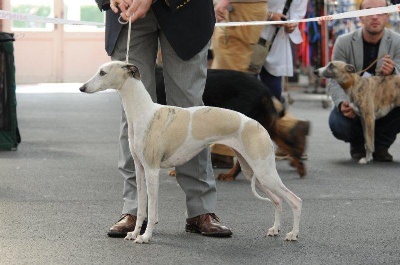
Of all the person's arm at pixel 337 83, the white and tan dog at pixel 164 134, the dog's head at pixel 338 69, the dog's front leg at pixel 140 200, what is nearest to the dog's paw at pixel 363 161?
the person's arm at pixel 337 83

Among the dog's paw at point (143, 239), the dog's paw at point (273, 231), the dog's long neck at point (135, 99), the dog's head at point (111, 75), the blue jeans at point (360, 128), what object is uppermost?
the dog's head at point (111, 75)

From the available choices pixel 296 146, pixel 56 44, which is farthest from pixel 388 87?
pixel 56 44

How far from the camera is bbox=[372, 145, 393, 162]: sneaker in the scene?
24.3 ft

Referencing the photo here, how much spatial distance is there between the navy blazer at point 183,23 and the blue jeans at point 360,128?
11.5ft

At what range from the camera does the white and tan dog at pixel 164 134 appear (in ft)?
13.3

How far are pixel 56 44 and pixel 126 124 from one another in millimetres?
14171

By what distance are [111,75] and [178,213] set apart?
116 cm

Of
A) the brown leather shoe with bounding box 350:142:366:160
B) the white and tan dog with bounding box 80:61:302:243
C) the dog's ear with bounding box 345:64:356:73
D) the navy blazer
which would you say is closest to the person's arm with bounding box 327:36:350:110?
the dog's ear with bounding box 345:64:356:73

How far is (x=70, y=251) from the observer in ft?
13.1

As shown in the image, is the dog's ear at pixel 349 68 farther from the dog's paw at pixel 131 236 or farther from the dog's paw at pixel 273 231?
the dog's paw at pixel 131 236

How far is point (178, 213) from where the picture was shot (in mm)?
4965

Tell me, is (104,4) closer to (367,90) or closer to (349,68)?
(349,68)

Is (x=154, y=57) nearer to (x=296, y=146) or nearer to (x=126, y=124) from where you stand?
(x=126, y=124)

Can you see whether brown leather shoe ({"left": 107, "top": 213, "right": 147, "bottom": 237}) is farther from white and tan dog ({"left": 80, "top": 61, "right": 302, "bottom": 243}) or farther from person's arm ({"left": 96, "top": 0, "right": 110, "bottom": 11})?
person's arm ({"left": 96, "top": 0, "right": 110, "bottom": 11})
